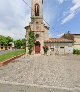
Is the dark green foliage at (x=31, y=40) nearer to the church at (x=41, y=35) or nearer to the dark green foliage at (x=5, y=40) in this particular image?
the church at (x=41, y=35)

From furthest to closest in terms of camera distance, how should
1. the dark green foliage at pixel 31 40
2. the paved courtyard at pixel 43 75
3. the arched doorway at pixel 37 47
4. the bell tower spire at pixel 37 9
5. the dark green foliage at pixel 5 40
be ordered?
the dark green foliage at pixel 5 40 → the arched doorway at pixel 37 47 → the bell tower spire at pixel 37 9 → the dark green foliage at pixel 31 40 → the paved courtyard at pixel 43 75

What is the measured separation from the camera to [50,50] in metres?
43.1

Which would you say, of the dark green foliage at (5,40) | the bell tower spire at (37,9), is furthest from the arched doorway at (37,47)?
the dark green foliage at (5,40)

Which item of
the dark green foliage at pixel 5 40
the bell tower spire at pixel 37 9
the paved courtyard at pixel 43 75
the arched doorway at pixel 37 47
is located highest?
the bell tower spire at pixel 37 9

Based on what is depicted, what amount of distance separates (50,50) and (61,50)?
8.62 feet

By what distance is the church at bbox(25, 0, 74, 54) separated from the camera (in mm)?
42094

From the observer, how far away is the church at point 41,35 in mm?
42094

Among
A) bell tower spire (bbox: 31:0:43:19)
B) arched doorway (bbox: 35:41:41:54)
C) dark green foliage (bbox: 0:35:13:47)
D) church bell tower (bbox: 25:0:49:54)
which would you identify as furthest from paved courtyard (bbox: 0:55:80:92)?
dark green foliage (bbox: 0:35:13:47)

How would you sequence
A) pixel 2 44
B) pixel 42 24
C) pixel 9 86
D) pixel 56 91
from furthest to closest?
pixel 2 44 < pixel 42 24 < pixel 9 86 < pixel 56 91

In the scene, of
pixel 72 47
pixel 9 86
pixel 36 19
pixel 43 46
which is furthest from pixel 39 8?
pixel 9 86

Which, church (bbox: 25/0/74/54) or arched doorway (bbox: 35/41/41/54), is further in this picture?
arched doorway (bbox: 35/41/41/54)

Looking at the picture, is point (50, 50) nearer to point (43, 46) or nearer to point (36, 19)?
point (43, 46)

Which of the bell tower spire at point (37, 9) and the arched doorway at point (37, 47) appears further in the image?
the arched doorway at point (37, 47)

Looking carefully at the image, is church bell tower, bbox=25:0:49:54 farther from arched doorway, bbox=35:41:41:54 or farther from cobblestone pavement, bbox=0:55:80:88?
cobblestone pavement, bbox=0:55:80:88
